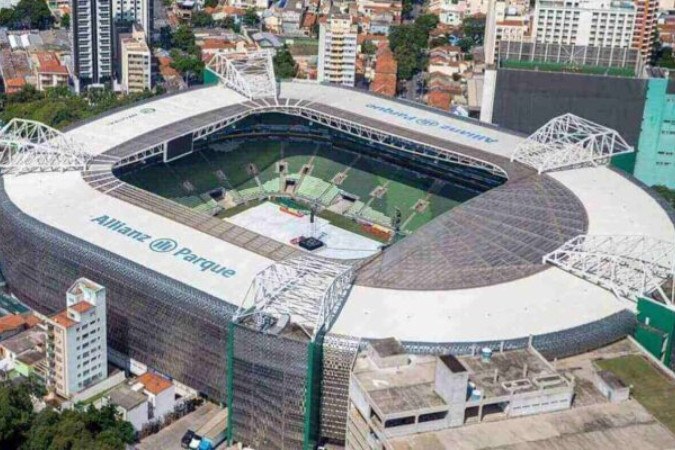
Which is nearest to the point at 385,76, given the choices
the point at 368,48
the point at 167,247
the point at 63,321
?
the point at 368,48

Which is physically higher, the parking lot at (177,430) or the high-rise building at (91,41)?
the high-rise building at (91,41)

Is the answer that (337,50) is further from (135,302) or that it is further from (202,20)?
(135,302)

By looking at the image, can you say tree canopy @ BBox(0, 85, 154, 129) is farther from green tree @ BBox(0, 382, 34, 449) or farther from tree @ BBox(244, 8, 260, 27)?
green tree @ BBox(0, 382, 34, 449)

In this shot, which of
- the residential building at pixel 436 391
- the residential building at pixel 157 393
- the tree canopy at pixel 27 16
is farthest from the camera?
the tree canopy at pixel 27 16

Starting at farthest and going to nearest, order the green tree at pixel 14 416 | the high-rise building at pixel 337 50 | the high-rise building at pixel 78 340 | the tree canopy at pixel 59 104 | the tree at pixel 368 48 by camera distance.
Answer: the tree at pixel 368 48
the high-rise building at pixel 337 50
the tree canopy at pixel 59 104
the high-rise building at pixel 78 340
the green tree at pixel 14 416

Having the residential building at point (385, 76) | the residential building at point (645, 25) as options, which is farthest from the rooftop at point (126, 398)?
the residential building at point (645, 25)

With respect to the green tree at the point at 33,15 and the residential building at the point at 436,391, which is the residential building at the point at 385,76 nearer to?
the green tree at the point at 33,15
